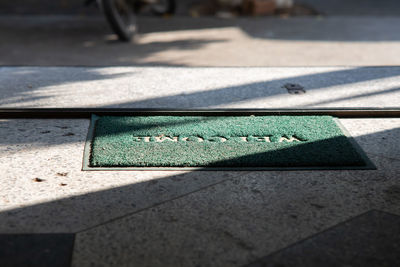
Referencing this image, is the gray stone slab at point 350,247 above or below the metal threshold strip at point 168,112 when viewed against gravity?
below

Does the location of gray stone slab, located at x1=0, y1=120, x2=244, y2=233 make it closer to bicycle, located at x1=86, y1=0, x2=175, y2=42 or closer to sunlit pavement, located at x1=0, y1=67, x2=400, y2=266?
sunlit pavement, located at x1=0, y1=67, x2=400, y2=266

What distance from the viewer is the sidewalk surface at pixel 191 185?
2.10 metres

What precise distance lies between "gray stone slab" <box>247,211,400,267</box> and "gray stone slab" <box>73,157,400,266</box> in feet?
0.15

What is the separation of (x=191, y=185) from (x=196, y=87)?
1708 mm

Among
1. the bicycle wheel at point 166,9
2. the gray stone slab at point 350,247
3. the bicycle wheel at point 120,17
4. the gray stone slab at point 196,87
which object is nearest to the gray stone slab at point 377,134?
the gray stone slab at point 196,87

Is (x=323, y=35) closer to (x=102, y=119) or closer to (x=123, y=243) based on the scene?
(x=102, y=119)

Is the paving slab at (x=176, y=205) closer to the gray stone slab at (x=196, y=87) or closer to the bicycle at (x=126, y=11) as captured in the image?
the gray stone slab at (x=196, y=87)

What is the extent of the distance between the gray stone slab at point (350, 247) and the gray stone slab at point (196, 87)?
1.59 m

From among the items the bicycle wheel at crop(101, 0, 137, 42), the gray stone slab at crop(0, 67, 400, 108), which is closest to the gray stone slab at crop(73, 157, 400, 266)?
the gray stone slab at crop(0, 67, 400, 108)

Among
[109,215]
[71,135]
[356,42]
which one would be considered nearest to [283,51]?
[356,42]

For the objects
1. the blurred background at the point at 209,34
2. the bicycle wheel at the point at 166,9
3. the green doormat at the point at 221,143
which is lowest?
the blurred background at the point at 209,34

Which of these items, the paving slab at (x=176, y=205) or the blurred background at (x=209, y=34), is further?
the blurred background at (x=209, y=34)

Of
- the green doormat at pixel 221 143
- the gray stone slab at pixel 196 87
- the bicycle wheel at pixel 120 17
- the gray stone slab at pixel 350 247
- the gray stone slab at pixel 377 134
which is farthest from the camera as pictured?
the bicycle wheel at pixel 120 17

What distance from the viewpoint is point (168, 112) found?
3.58m
